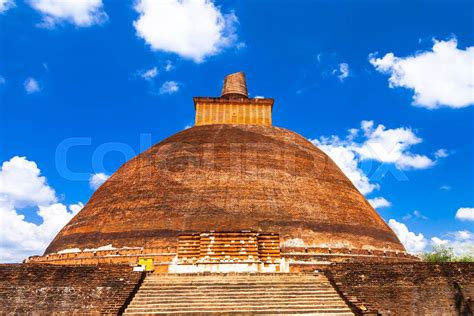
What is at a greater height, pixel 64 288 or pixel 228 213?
pixel 228 213

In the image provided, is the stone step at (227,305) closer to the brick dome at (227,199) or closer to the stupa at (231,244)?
the stupa at (231,244)

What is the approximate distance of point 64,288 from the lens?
9953mm

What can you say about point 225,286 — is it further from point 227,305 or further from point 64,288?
point 64,288

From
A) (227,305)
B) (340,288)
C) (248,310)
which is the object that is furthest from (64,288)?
(340,288)

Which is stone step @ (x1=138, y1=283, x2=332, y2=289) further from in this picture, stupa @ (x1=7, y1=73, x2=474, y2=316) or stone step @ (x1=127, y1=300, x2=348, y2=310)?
stone step @ (x1=127, y1=300, x2=348, y2=310)

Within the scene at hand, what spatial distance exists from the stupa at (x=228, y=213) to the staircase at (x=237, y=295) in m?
1.91

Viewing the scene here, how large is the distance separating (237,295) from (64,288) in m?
3.94

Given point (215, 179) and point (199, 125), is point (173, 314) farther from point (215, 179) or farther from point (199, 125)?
point (199, 125)

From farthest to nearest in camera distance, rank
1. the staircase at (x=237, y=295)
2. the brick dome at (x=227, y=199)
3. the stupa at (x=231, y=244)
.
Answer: the brick dome at (x=227, y=199) < the stupa at (x=231, y=244) < the staircase at (x=237, y=295)

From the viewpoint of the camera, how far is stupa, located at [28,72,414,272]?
12.9 m

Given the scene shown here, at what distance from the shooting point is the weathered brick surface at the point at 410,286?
10297mm

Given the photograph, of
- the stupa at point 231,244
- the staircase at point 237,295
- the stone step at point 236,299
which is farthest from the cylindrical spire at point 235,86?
the stone step at point 236,299

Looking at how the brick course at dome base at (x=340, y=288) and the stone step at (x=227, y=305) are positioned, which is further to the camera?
the brick course at dome base at (x=340, y=288)

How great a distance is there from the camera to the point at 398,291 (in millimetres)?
10453
